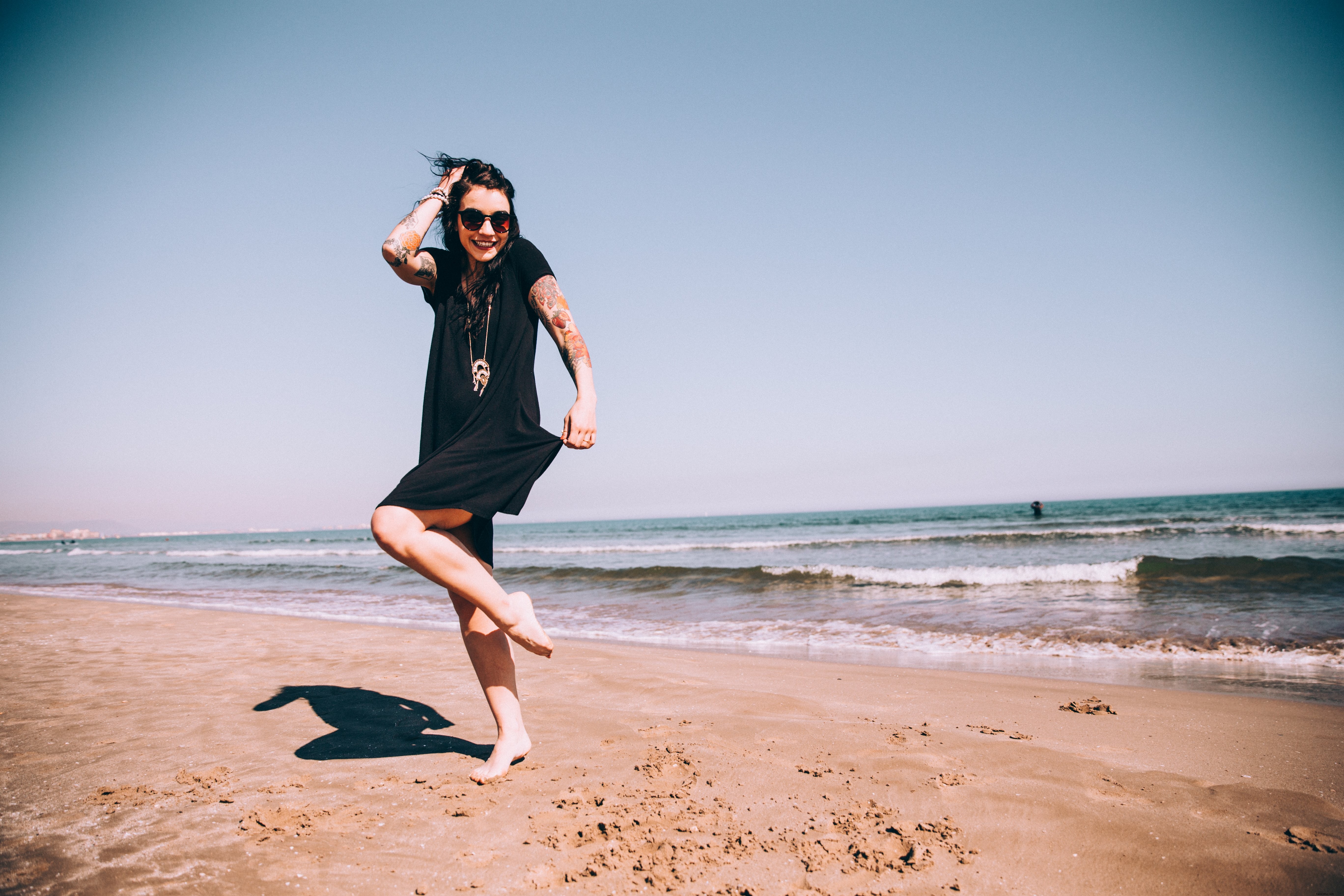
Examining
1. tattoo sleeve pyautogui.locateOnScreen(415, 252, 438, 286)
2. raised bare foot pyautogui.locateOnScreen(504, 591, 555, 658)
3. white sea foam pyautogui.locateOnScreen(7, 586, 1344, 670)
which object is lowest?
white sea foam pyautogui.locateOnScreen(7, 586, 1344, 670)

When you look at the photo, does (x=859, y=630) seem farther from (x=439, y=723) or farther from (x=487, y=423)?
(x=487, y=423)

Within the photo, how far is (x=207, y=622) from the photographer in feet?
24.4

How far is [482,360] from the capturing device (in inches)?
92.9

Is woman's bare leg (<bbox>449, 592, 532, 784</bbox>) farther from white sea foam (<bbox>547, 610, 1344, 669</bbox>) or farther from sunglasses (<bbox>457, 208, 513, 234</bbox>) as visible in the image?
white sea foam (<bbox>547, 610, 1344, 669</bbox>)

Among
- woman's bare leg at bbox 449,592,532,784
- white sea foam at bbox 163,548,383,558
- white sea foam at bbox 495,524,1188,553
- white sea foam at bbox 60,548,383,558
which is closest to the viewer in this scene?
woman's bare leg at bbox 449,592,532,784

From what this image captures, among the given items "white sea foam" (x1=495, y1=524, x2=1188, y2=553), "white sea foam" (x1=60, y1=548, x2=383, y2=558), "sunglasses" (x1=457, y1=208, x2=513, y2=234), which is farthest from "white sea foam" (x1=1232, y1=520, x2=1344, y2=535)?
"white sea foam" (x1=60, y1=548, x2=383, y2=558)

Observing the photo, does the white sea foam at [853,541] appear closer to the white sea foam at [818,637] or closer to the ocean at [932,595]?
the ocean at [932,595]

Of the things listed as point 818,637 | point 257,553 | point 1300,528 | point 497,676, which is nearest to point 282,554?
point 257,553

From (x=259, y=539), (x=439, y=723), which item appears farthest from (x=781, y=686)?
(x=259, y=539)

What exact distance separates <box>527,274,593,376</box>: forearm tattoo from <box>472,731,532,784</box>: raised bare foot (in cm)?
141

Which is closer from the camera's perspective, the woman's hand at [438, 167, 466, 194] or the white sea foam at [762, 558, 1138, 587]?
the woman's hand at [438, 167, 466, 194]

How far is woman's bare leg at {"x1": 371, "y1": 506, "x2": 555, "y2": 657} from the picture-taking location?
2.04 metres

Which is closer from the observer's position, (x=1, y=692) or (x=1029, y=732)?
(x=1029, y=732)

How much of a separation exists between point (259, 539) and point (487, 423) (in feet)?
287
